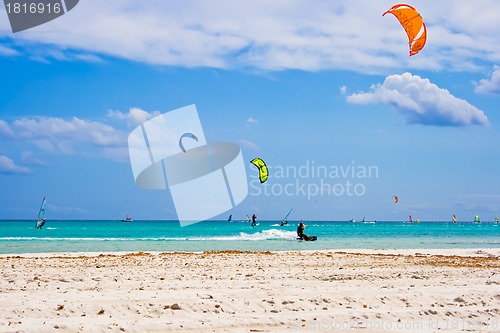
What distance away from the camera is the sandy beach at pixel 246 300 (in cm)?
725

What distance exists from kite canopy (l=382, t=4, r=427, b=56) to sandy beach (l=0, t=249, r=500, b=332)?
26.2 feet

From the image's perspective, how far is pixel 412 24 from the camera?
1844cm

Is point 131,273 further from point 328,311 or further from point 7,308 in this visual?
point 328,311

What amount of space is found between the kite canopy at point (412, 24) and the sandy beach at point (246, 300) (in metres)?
7.98

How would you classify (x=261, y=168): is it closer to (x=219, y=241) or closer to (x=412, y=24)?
(x=219, y=241)

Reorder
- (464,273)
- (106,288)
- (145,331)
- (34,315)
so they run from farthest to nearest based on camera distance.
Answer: (464,273)
(106,288)
(34,315)
(145,331)

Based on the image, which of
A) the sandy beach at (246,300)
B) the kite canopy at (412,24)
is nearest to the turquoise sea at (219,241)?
the kite canopy at (412,24)

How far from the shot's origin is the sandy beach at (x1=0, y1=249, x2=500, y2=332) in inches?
286

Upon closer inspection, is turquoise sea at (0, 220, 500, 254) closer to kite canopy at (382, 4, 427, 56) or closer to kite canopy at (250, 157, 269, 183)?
kite canopy at (250, 157, 269, 183)

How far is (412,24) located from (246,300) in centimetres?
1271

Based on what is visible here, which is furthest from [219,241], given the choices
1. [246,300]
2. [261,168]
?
[246,300]

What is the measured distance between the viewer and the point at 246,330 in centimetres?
700

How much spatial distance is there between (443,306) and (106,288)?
5.31 metres

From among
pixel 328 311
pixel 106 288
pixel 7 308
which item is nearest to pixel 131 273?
pixel 106 288
